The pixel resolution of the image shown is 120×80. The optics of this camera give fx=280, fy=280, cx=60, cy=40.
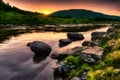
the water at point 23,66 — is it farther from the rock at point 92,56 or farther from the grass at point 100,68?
the rock at point 92,56

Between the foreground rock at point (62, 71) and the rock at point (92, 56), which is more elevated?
the rock at point (92, 56)

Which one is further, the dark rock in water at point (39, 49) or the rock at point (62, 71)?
the dark rock in water at point (39, 49)

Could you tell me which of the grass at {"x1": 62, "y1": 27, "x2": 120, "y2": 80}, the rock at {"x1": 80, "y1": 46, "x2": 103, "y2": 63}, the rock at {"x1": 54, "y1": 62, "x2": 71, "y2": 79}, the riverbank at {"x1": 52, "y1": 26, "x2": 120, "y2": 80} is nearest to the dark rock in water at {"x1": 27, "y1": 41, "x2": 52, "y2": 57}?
the riverbank at {"x1": 52, "y1": 26, "x2": 120, "y2": 80}

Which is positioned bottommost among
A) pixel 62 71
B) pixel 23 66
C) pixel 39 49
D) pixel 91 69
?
pixel 23 66

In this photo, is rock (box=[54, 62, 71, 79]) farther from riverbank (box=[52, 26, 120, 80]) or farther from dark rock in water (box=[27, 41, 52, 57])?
dark rock in water (box=[27, 41, 52, 57])

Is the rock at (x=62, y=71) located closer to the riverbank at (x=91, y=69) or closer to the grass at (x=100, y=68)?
the riverbank at (x=91, y=69)

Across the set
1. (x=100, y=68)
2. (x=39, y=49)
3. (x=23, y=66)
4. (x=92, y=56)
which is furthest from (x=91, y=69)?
(x=39, y=49)

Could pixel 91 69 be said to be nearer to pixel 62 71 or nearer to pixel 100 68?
pixel 100 68

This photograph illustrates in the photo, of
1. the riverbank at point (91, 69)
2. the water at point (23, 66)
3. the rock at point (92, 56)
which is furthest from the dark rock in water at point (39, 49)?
the rock at point (92, 56)

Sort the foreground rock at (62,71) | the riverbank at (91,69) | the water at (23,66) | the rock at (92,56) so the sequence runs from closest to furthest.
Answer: the riverbank at (91,69), the foreground rock at (62,71), the water at (23,66), the rock at (92,56)

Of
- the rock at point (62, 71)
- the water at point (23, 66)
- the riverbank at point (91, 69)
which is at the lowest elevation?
the water at point (23, 66)

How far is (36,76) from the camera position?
27672 millimetres

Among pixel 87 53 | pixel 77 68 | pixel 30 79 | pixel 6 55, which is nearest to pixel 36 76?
pixel 30 79

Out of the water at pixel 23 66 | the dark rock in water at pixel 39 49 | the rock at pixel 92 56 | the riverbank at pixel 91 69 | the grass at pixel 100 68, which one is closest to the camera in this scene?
the grass at pixel 100 68
